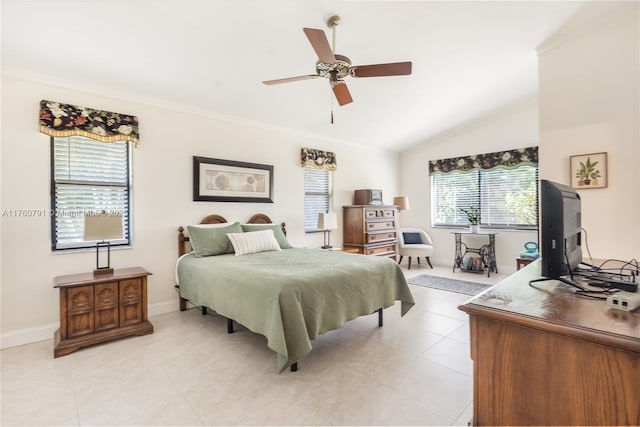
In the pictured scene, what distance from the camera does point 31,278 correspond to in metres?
2.80

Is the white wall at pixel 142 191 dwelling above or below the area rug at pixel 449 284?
above

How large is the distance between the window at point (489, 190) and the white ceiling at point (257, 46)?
158 cm

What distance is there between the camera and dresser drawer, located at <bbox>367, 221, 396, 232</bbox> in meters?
5.46

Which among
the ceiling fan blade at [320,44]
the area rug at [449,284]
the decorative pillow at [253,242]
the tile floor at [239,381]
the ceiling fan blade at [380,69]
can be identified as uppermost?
the ceiling fan blade at [320,44]

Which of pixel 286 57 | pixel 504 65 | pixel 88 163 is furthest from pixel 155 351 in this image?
pixel 504 65

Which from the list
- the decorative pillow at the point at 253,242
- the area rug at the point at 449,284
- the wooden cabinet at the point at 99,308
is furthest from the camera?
the area rug at the point at 449,284

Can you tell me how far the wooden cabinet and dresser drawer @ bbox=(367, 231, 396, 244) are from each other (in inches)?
141

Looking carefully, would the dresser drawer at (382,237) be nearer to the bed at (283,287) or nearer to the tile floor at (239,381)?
the bed at (283,287)

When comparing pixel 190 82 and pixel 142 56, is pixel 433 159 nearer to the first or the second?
pixel 190 82

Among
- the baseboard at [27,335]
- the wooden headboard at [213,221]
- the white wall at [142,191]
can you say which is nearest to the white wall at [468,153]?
the white wall at [142,191]

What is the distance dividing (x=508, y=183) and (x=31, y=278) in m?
6.72

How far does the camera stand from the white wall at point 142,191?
2.72 m

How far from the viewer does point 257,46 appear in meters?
2.84

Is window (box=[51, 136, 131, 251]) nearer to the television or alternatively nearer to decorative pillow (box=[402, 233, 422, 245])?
the television
